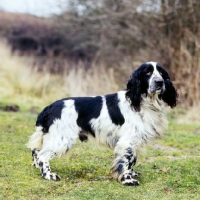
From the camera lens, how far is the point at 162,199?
4805mm

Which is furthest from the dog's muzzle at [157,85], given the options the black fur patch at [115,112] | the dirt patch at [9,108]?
the dirt patch at [9,108]

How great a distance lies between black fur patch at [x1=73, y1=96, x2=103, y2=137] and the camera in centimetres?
561

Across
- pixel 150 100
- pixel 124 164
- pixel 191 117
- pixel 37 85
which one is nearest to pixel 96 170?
pixel 124 164

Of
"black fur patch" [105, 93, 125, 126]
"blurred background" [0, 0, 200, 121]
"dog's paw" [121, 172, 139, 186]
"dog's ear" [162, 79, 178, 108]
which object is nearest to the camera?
"dog's paw" [121, 172, 139, 186]

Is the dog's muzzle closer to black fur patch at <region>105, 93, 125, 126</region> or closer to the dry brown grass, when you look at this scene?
black fur patch at <region>105, 93, 125, 126</region>

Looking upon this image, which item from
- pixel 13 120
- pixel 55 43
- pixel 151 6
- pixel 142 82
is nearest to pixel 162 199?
pixel 142 82

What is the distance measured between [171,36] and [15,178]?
11.0 metres

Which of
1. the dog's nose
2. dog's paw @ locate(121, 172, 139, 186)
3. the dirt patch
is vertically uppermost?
the dog's nose

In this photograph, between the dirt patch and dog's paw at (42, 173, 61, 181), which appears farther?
the dirt patch

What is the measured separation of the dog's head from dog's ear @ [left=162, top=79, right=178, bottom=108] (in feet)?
0.28

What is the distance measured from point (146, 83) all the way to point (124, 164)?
105cm

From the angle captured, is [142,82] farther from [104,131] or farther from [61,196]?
[61,196]

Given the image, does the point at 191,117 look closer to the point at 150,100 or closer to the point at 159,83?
the point at 150,100

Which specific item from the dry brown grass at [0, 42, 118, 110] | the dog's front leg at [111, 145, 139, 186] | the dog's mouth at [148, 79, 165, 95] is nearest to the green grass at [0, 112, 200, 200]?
the dog's front leg at [111, 145, 139, 186]
